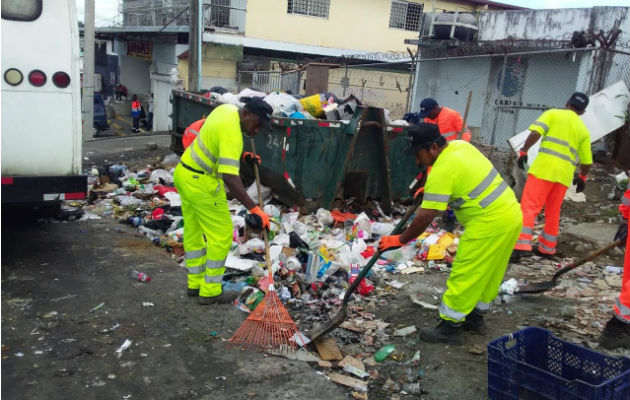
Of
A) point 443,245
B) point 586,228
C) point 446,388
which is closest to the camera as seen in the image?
point 446,388

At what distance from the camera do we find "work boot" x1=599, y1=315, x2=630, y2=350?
3377 mm

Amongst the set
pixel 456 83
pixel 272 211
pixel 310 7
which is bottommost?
pixel 272 211

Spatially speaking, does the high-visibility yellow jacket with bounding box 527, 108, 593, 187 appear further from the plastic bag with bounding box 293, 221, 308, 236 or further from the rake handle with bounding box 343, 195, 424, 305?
the plastic bag with bounding box 293, 221, 308, 236

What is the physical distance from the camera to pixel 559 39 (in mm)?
11391

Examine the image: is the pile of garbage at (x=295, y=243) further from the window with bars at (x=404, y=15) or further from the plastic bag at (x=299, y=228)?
the window with bars at (x=404, y=15)

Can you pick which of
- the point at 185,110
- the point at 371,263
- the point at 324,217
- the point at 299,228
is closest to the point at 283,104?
the point at 324,217

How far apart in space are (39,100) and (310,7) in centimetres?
1877

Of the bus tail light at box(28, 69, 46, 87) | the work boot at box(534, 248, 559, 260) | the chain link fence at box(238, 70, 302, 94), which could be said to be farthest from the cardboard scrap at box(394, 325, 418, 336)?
the chain link fence at box(238, 70, 302, 94)

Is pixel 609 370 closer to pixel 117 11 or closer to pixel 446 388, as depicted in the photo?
pixel 446 388

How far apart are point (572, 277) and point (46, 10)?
16.5 ft

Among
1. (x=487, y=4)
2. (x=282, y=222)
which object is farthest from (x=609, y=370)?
(x=487, y=4)

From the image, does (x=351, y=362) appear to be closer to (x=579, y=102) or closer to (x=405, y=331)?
(x=405, y=331)

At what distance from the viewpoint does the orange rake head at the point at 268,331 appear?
3518 mm

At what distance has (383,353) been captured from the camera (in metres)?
3.50
